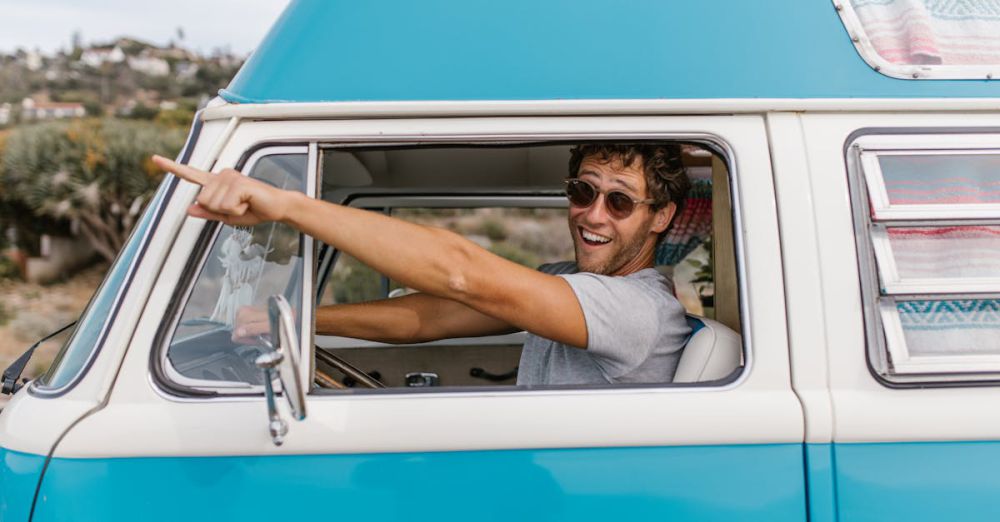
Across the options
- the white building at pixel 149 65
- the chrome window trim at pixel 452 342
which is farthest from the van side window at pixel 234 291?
the white building at pixel 149 65

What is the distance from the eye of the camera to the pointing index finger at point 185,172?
5.65 ft

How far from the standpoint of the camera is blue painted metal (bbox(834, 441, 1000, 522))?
171 centimetres

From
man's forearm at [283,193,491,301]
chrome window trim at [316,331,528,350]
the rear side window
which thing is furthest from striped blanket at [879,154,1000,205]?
chrome window trim at [316,331,528,350]

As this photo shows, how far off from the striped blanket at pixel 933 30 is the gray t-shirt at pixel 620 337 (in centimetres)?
77

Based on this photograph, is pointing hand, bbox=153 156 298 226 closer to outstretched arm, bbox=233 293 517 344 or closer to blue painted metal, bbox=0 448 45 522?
blue painted metal, bbox=0 448 45 522

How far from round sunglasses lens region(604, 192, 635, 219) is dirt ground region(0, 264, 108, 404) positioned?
8709mm

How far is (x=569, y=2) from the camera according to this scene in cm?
192

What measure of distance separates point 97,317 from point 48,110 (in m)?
16.9

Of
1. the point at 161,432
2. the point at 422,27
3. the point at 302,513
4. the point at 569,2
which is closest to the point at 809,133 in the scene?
the point at 569,2

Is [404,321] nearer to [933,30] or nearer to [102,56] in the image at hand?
[933,30]

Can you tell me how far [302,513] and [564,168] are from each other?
1.92m

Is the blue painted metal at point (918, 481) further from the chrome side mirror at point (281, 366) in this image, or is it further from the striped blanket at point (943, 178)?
the chrome side mirror at point (281, 366)

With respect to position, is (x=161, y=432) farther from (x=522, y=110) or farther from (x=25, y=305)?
(x=25, y=305)

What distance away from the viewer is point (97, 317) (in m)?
1.90
